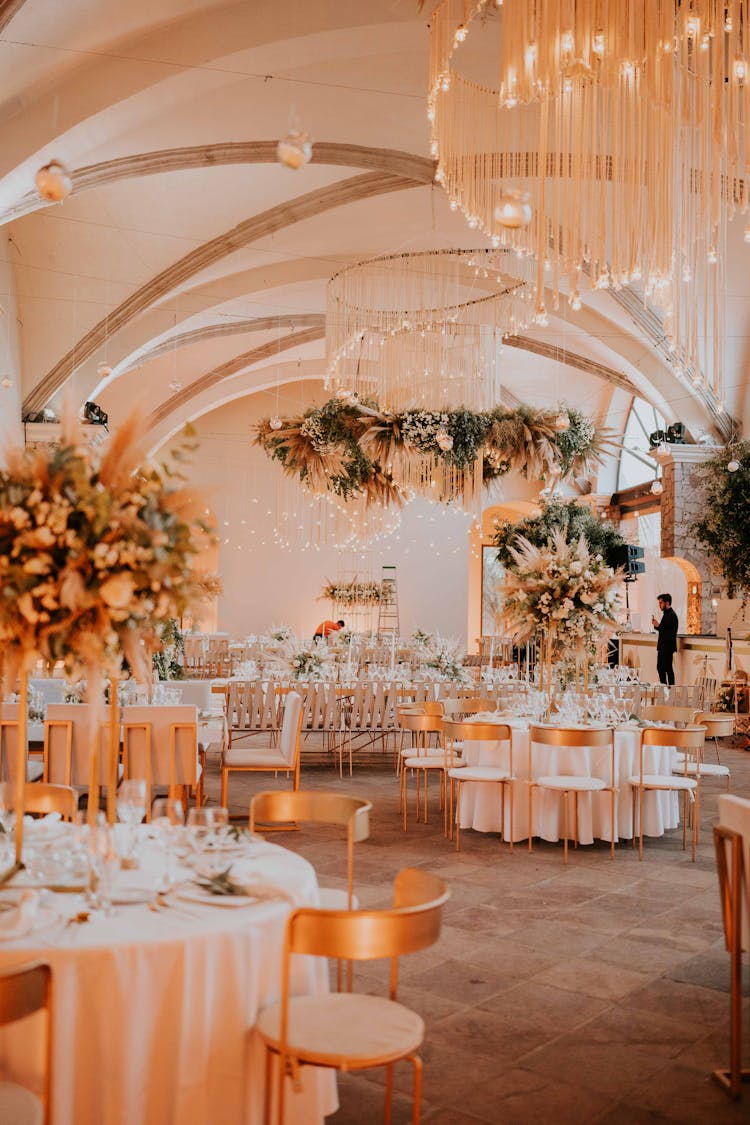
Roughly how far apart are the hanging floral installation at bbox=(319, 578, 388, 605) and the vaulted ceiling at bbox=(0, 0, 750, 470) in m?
5.30

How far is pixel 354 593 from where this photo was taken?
22438 millimetres

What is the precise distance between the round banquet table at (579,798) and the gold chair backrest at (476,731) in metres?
0.18

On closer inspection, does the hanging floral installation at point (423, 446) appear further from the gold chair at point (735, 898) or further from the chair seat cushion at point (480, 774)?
the gold chair at point (735, 898)

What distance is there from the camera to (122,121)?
8023mm

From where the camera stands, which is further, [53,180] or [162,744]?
[162,744]

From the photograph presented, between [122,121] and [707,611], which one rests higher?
[122,121]

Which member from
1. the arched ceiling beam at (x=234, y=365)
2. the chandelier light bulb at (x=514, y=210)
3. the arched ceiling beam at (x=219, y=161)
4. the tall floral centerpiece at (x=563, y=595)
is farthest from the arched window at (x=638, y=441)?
the chandelier light bulb at (x=514, y=210)

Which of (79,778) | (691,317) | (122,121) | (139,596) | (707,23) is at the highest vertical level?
(122,121)

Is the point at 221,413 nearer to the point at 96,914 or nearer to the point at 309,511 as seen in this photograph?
the point at 309,511

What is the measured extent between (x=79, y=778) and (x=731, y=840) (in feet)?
14.4

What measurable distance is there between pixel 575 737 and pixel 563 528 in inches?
287

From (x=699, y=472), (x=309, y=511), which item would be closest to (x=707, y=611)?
(x=699, y=472)

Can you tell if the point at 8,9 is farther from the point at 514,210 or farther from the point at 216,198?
the point at 216,198

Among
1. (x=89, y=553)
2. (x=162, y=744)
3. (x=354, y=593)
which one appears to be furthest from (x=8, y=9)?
(x=354, y=593)
